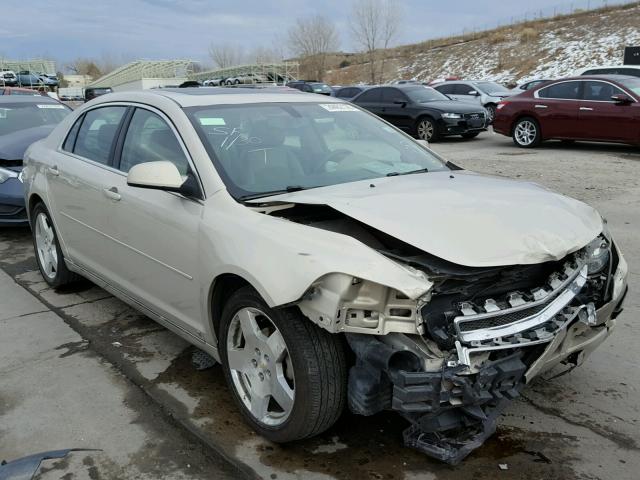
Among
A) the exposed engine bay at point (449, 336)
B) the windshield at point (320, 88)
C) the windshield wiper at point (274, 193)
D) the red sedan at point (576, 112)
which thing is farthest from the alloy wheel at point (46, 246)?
the windshield at point (320, 88)

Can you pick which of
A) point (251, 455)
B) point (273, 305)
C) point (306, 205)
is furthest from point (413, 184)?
point (251, 455)

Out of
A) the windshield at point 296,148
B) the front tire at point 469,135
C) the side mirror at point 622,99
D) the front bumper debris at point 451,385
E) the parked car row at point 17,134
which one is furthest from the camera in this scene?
the front tire at point 469,135

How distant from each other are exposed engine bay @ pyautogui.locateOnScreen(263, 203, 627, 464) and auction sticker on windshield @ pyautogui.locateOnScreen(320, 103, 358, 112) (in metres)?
1.71

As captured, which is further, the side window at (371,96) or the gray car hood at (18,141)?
the side window at (371,96)

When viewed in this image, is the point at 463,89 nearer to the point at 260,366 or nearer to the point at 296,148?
the point at 296,148

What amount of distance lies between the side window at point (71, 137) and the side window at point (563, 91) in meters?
11.0

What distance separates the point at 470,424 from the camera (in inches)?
98.2

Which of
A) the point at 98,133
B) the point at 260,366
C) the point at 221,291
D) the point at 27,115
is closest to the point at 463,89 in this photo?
the point at 27,115

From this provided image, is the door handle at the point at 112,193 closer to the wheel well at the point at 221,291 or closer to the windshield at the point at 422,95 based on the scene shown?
the wheel well at the point at 221,291

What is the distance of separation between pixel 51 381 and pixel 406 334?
2366 millimetres

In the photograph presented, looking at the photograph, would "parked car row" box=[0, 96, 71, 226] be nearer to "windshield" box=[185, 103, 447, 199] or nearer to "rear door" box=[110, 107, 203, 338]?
"rear door" box=[110, 107, 203, 338]

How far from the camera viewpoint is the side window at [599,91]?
12.2m

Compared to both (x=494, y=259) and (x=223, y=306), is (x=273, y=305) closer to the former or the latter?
(x=223, y=306)

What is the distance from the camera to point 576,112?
12680mm
